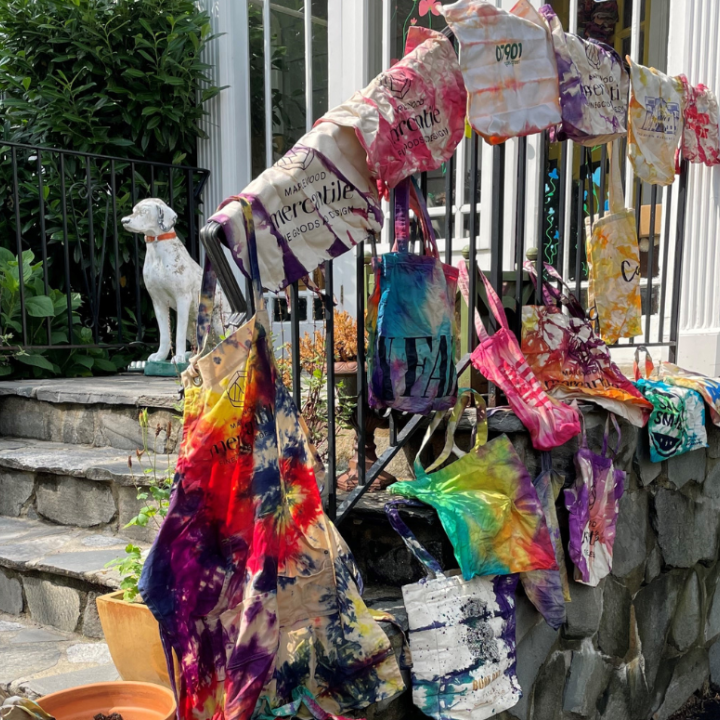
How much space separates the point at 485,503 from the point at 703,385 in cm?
→ 131

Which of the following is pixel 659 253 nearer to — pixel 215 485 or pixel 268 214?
pixel 268 214

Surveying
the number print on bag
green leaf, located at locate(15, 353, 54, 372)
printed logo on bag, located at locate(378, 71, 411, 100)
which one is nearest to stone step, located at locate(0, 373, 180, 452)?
green leaf, located at locate(15, 353, 54, 372)

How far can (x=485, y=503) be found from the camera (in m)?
1.90

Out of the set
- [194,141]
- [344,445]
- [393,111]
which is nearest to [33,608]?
[344,445]

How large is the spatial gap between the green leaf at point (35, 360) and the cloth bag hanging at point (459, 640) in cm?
264

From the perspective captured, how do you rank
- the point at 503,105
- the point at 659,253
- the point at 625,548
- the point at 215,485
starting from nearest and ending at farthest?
the point at 215,485, the point at 503,105, the point at 625,548, the point at 659,253

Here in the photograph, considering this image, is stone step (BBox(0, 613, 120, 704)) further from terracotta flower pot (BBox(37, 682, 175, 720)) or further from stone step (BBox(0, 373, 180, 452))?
stone step (BBox(0, 373, 180, 452))

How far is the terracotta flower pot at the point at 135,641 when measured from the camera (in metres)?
1.72

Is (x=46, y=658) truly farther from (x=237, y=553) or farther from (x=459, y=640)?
(x=459, y=640)

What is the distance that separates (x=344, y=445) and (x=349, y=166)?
1038mm

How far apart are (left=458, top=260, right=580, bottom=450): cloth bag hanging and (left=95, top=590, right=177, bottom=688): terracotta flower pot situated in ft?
3.47

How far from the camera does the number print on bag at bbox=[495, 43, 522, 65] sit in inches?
73.9

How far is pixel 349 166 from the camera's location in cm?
170

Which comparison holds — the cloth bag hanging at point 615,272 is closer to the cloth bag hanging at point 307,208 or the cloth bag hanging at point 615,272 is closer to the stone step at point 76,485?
the cloth bag hanging at point 307,208
